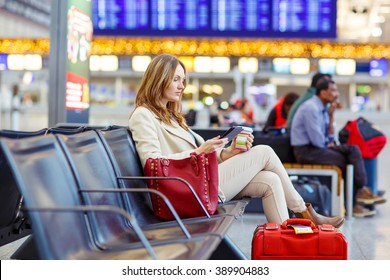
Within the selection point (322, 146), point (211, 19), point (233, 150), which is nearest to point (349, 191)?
point (322, 146)

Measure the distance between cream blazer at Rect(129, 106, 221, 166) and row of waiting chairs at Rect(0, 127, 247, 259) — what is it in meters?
0.07

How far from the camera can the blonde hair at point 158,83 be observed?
4.11 metres

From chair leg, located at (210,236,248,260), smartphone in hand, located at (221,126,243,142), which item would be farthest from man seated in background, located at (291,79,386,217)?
chair leg, located at (210,236,248,260)

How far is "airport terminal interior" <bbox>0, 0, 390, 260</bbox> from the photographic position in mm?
9841

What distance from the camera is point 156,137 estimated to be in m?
4.05

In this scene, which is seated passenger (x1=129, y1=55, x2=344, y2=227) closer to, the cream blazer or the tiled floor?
the cream blazer

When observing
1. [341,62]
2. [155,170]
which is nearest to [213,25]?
[341,62]

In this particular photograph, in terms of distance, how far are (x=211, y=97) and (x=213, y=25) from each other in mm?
7824

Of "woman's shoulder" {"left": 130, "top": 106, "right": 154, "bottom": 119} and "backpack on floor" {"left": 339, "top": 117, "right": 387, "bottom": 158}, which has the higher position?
"woman's shoulder" {"left": 130, "top": 106, "right": 154, "bottom": 119}

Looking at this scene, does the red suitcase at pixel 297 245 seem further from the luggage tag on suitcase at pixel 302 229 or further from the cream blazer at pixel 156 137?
the cream blazer at pixel 156 137

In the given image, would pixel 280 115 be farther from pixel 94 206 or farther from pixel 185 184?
pixel 94 206

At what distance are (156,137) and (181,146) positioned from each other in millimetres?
237

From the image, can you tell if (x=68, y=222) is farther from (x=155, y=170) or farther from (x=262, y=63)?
(x=262, y=63)

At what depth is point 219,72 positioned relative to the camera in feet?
66.0
